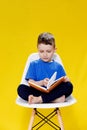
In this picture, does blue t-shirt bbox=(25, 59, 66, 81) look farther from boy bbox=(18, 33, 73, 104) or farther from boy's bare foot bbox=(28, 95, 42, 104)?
boy's bare foot bbox=(28, 95, 42, 104)

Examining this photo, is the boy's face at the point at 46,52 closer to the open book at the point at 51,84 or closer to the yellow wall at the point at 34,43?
the open book at the point at 51,84

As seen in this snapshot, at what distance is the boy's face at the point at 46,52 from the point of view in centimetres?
193

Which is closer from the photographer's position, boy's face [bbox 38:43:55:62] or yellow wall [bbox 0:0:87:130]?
boy's face [bbox 38:43:55:62]

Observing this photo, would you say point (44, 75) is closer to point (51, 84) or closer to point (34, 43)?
point (51, 84)

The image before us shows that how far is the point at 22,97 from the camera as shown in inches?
73.1

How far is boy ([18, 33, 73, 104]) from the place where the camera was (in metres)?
1.82

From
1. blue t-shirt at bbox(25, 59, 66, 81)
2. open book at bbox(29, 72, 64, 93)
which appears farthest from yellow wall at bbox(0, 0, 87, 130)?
open book at bbox(29, 72, 64, 93)

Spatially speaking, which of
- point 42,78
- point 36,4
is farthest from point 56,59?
point 36,4

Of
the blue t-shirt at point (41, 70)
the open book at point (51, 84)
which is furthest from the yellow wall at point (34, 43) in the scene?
the open book at point (51, 84)

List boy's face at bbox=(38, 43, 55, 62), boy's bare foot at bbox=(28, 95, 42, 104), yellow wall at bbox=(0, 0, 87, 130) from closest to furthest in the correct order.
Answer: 1. boy's bare foot at bbox=(28, 95, 42, 104)
2. boy's face at bbox=(38, 43, 55, 62)
3. yellow wall at bbox=(0, 0, 87, 130)

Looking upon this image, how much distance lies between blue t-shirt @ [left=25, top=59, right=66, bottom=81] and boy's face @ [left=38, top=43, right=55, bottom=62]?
1.3 inches

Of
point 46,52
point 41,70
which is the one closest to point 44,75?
point 41,70
